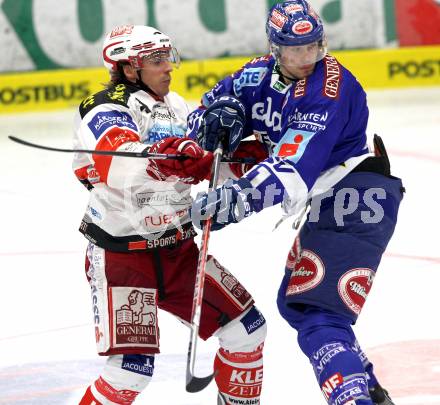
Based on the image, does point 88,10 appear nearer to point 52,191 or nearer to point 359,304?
point 52,191

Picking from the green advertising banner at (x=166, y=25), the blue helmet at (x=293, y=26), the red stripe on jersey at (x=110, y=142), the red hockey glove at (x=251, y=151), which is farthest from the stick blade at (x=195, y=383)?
the green advertising banner at (x=166, y=25)

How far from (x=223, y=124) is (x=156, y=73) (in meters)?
0.29

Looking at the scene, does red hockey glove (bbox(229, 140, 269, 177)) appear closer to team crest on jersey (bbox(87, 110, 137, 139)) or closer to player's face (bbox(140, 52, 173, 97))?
player's face (bbox(140, 52, 173, 97))

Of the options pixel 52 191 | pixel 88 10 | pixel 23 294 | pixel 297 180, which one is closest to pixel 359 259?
pixel 297 180

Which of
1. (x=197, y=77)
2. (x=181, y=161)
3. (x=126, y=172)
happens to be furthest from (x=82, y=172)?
(x=197, y=77)

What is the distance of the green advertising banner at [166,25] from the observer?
9297 mm

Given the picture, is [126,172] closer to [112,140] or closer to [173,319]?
[112,140]

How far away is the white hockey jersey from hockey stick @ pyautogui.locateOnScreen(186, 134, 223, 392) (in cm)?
22

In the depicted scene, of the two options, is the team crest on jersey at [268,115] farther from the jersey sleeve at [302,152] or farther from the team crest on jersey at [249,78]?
the jersey sleeve at [302,152]

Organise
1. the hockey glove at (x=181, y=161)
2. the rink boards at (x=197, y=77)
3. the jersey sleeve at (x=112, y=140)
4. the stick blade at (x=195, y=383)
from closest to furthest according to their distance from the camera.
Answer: the stick blade at (x=195, y=383) < the hockey glove at (x=181, y=161) < the jersey sleeve at (x=112, y=140) < the rink boards at (x=197, y=77)

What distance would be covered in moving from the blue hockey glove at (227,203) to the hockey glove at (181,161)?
0.30 feet

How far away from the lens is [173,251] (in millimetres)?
3422

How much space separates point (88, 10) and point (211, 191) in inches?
256

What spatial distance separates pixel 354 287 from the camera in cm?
324
